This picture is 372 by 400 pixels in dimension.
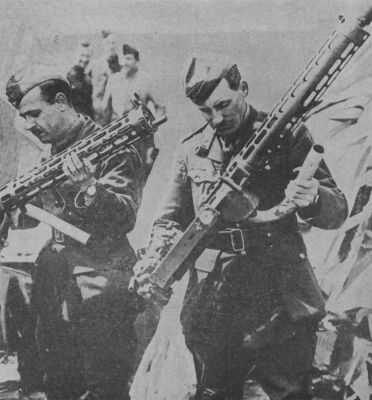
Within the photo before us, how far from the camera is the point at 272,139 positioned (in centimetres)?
379

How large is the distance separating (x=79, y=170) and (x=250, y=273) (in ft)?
4.30

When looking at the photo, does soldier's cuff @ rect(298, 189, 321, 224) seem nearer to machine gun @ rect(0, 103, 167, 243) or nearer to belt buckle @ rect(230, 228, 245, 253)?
belt buckle @ rect(230, 228, 245, 253)

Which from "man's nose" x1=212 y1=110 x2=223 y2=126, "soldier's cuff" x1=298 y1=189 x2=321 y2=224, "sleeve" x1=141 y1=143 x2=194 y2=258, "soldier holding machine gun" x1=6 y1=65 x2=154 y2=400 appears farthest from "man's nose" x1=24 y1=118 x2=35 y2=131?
"soldier's cuff" x1=298 y1=189 x2=321 y2=224

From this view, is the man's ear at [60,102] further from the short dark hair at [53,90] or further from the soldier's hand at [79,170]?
the soldier's hand at [79,170]

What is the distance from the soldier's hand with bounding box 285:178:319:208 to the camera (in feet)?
12.4

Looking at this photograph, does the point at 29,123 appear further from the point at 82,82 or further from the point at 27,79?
the point at 82,82

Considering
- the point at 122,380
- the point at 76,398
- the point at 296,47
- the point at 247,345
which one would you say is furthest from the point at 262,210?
the point at 76,398

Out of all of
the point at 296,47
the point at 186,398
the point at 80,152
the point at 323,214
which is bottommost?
the point at 186,398

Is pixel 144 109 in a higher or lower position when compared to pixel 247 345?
higher

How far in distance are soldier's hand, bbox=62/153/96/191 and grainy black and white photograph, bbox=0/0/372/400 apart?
0.02 metres

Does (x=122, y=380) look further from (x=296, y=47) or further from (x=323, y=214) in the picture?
(x=296, y=47)

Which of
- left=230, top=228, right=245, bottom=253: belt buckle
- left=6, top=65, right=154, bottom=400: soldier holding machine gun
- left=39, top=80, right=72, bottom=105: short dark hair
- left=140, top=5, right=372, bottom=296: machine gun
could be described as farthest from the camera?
→ left=39, top=80, right=72, bottom=105: short dark hair

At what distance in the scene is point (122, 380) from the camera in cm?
400

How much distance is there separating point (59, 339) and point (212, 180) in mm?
1503
